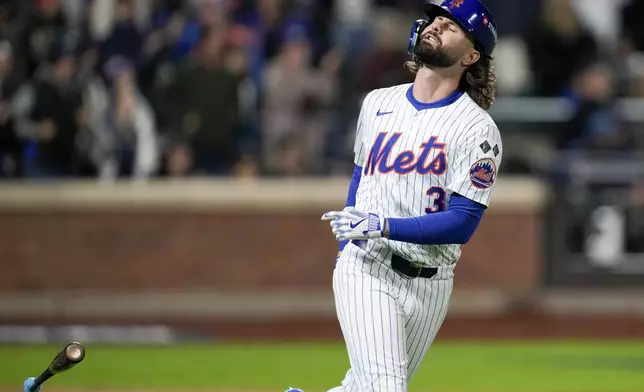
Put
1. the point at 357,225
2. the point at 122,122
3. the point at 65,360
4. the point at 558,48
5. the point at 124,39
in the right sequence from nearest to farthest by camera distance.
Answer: the point at 357,225 < the point at 65,360 < the point at 122,122 < the point at 124,39 < the point at 558,48

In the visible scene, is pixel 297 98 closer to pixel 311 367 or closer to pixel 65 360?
pixel 311 367

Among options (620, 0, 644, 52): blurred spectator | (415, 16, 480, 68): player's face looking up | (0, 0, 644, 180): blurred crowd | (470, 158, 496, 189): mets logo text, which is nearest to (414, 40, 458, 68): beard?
(415, 16, 480, 68): player's face looking up

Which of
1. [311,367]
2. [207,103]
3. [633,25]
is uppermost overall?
[633,25]

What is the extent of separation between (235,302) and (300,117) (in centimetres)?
212

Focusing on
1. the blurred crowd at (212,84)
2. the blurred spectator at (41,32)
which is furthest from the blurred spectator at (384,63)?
the blurred spectator at (41,32)

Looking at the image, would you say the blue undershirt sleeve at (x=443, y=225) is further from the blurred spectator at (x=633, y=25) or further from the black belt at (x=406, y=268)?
the blurred spectator at (x=633, y=25)

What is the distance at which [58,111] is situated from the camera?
44.7 ft

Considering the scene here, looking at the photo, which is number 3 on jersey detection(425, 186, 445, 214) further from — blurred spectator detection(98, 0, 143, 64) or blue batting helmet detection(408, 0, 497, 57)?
blurred spectator detection(98, 0, 143, 64)

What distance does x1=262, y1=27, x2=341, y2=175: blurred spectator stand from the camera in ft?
45.5

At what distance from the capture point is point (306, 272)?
14.7 metres

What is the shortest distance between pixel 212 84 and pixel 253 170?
4.19 ft

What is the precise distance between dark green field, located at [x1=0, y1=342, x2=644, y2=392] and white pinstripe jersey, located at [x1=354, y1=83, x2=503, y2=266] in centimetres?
437

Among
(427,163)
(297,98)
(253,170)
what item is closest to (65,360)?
(427,163)

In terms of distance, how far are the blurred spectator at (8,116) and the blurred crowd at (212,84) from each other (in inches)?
0.5
